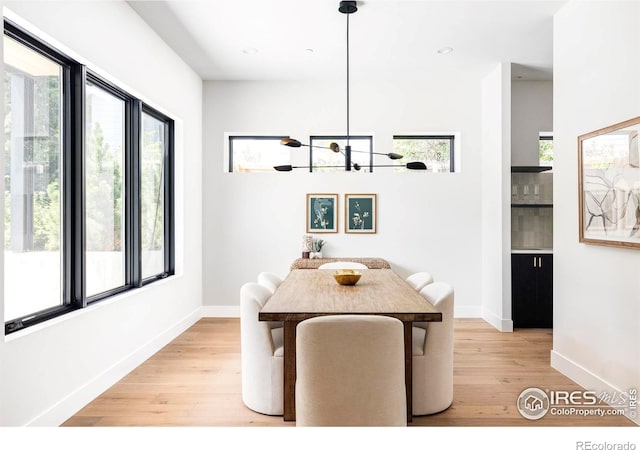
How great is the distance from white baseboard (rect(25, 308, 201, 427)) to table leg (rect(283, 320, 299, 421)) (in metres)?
1.30

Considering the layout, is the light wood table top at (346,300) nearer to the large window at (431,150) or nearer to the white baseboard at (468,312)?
the white baseboard at (468,312)

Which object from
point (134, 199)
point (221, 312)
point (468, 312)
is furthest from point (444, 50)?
point (221, 312)

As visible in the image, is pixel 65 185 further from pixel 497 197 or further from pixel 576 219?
pixel 497 197

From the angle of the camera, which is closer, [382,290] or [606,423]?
[606,423]

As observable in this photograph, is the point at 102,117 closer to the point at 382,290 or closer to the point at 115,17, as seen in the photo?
the point at 115,17

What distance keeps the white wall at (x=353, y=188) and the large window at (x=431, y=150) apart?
6.0 inches

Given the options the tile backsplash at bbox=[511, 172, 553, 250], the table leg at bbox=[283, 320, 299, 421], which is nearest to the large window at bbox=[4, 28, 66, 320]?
the table leg at bbox=[283, 320, 299, 421]

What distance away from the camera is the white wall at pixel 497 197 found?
A: 477 cm

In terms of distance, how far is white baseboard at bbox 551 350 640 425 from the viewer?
2.85 meters

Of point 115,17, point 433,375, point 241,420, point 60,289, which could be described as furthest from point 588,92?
point 60,289

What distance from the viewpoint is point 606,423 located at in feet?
8.51

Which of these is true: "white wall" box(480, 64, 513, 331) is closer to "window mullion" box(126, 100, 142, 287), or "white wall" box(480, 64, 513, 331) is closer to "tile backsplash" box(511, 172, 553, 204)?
"tile backsplash" box(511, 172, 553, 204)

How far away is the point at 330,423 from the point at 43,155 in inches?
86.9

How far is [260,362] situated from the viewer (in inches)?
105
